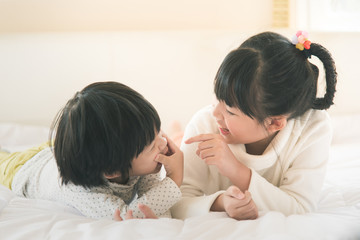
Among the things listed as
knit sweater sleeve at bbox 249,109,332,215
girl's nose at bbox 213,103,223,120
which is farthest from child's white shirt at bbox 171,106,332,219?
girl's nose at bbox 213,103,223,120

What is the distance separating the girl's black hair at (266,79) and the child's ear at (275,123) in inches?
0.8

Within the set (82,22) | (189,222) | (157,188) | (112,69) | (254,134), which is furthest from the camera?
(82,22)

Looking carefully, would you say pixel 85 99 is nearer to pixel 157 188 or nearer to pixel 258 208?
pixel 157 188

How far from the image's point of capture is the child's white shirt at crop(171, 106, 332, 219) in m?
0.98

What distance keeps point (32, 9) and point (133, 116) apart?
1415 mm

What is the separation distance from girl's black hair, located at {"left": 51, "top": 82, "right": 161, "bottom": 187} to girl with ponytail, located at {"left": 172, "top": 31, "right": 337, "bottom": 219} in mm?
158

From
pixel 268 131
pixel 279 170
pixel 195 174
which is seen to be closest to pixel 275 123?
pixel 268 131

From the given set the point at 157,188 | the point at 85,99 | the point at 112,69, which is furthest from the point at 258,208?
the point at 112,69

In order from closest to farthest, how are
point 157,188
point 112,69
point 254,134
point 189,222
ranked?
point 189,222
point 157,188
point 254,134
point 112,69

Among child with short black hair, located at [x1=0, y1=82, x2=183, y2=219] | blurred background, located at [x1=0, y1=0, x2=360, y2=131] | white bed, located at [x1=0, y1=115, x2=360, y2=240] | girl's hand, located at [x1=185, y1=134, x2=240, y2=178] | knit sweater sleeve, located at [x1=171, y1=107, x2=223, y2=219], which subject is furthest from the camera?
blurred background, located at [x1=0, y1=0, x2=360, y2=131]

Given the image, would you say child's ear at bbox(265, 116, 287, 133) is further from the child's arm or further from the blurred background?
the blurred background

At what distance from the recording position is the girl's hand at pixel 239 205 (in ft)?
2.85

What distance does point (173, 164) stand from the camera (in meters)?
1.00

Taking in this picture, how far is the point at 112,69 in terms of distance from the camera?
1.91 metres
